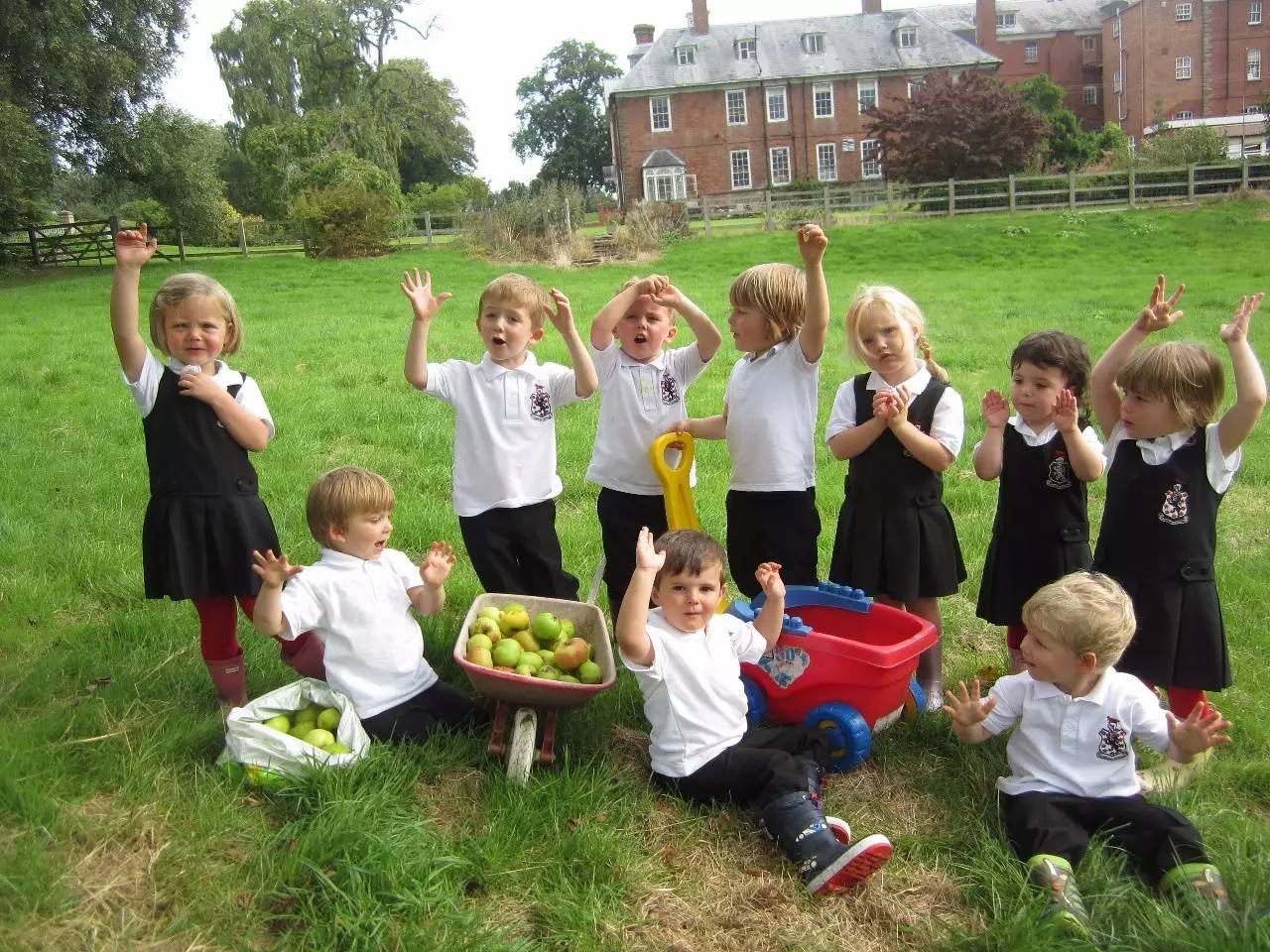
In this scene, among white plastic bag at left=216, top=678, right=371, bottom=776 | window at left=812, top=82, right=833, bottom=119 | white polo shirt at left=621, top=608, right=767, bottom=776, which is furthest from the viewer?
window at left=812, top=82, right=833, bottom=119

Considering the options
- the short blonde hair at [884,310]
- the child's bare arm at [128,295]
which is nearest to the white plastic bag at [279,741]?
the child's bare arm at [128,295]

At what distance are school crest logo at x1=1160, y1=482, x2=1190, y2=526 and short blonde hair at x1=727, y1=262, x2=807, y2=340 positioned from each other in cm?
152

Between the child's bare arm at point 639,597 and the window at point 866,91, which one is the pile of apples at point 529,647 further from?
the window at point 866,91

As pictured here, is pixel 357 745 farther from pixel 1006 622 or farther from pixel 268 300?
pixel 268 300

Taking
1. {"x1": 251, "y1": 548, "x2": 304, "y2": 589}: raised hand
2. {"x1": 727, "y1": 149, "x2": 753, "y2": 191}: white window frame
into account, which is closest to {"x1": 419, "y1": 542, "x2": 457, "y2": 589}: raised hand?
{"x1": 251, "y1": 548, "x2": 304, "y2": 589}: raised hand

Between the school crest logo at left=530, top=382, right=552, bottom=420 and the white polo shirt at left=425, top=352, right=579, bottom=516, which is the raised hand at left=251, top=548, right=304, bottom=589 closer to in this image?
the white polo shirt at left=425, top=352, right=579, bottom=516

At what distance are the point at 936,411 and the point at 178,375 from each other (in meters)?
2.96

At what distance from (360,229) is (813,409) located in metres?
24.9

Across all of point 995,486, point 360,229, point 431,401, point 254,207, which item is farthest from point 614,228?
point 254,207

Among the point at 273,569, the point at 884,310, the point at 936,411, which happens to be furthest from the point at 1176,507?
the point at 273,569

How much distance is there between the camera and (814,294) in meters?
3.98

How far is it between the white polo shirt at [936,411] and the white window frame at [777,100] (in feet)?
163

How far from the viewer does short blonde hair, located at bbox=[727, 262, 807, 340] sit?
4.20 metres

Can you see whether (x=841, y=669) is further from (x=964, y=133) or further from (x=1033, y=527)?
(x=964, y=133)
